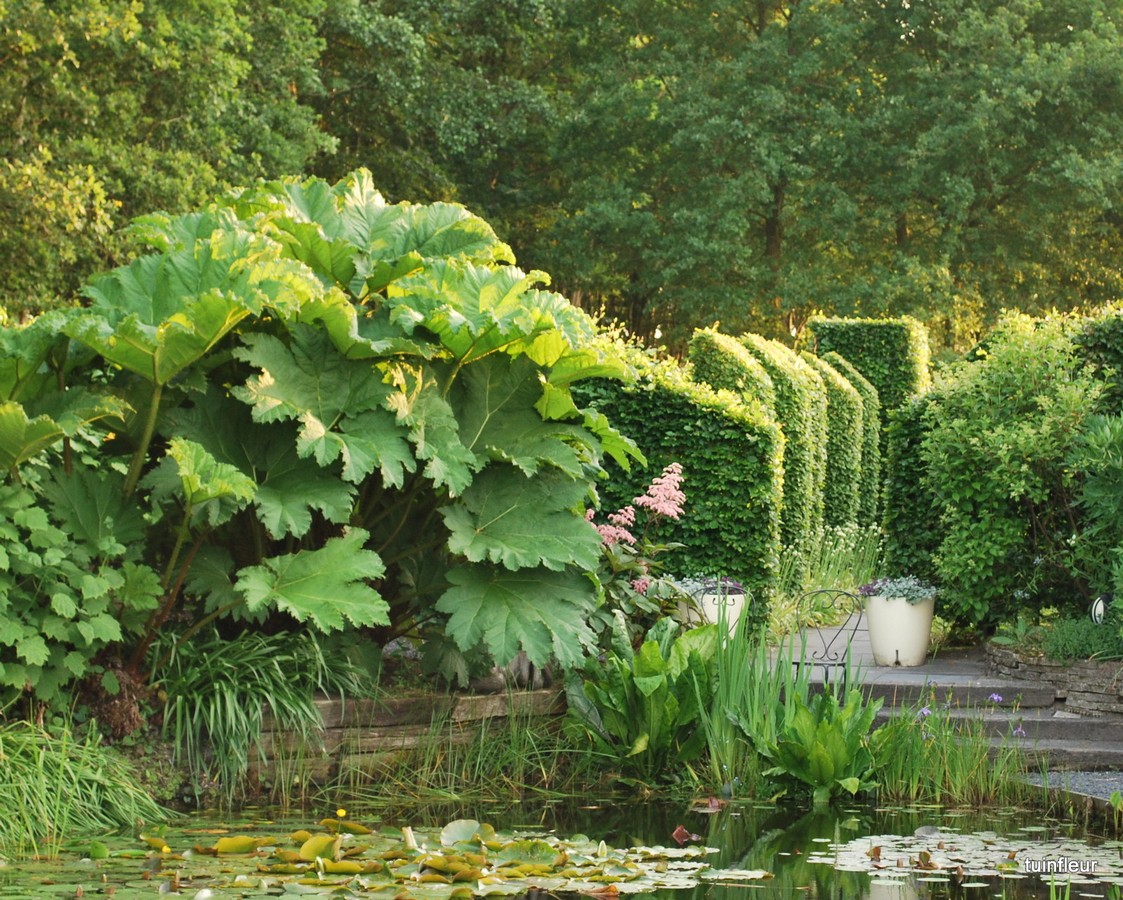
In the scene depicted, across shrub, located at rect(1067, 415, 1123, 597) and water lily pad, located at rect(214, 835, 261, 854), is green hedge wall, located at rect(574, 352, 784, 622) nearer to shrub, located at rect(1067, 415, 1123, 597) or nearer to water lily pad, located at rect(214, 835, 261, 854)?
shrub, located at rect(1067, 415, 1123, 597)

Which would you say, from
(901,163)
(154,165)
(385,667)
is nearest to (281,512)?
(385,667)

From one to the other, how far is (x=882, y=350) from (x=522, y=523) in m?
16.6

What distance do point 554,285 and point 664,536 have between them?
22907 millimetres

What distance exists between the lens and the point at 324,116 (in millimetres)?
27922

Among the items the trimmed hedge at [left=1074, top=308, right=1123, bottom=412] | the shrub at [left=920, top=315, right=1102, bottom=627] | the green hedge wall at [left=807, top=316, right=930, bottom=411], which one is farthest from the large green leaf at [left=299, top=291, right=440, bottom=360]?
the green hedge wall at [left=807, top=316, right=930, bottom=411]

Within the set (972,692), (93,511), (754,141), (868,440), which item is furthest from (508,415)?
(754,141)

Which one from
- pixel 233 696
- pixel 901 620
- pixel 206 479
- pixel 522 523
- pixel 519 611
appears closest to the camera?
pixel 206 479

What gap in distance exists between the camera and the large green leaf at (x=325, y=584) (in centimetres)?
545

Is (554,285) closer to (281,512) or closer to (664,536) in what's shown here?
(664,536)

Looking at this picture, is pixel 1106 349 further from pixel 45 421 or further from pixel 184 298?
pixel 45 421

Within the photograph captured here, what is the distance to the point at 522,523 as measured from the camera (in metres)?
6.05

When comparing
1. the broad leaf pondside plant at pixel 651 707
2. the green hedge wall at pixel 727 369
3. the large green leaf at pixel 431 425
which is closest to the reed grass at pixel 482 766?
the broad leaf pondside plant at pixel 651 707

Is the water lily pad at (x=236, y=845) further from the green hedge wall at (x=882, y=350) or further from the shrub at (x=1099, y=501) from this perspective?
the green hedge wall at (x=882, y=350)

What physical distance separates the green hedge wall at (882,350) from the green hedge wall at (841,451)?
3.05m
